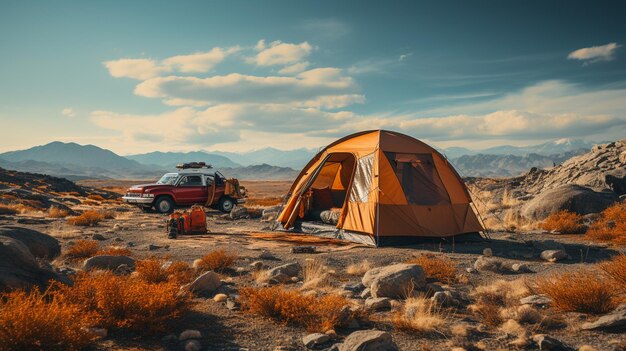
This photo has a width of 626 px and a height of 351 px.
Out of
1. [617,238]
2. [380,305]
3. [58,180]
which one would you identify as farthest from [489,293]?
[58,180]

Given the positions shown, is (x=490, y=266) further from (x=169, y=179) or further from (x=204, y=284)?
(x=169, y=179)

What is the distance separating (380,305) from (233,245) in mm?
6886

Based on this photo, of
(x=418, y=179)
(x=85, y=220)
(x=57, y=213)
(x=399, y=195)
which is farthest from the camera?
(x=57, y=213)

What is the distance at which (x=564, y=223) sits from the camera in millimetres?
13781

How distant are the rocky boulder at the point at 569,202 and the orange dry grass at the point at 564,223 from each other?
580 mm

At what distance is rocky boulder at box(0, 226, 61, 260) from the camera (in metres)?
8.55

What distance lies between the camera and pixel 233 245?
12148 millimetres

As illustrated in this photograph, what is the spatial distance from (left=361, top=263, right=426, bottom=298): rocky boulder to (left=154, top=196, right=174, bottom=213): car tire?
17.2 meters

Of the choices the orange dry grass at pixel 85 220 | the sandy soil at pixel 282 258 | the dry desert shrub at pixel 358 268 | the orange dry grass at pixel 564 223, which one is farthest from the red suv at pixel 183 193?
the dry desert shrub at pixel 358 268

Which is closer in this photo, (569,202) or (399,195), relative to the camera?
(399,195)

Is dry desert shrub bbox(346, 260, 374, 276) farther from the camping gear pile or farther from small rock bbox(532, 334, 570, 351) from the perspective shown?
the camping gear pile

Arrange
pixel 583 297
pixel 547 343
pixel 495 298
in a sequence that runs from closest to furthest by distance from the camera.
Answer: pixel 547 343 → pixel 583 297 → pixel 495 298

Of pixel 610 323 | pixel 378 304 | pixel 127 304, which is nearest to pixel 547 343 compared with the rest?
pixel 610 323

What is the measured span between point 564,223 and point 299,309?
11.7 m
